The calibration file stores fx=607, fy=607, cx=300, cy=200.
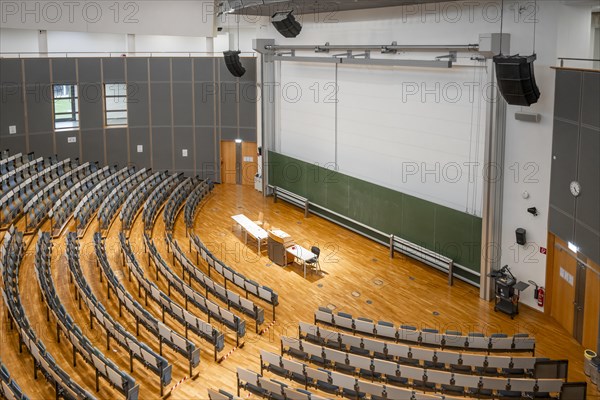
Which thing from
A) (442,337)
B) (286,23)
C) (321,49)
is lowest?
(442,337)

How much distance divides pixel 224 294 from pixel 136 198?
5587 millimetres

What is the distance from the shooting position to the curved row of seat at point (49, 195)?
1276cm

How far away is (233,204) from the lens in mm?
16141

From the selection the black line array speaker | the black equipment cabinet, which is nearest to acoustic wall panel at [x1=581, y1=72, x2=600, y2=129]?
the black line array speaker

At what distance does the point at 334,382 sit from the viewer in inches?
288

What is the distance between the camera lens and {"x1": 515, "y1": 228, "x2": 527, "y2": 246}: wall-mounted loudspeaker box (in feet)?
32.4

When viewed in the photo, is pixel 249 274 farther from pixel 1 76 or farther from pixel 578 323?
pixel 1 76

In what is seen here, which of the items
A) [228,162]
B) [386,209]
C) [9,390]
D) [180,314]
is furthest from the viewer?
[228,162]

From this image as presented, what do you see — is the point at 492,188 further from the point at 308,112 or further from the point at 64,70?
the point at 64,70

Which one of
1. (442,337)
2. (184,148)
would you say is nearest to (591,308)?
(442,337)

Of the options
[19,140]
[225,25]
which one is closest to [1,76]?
[19,140]

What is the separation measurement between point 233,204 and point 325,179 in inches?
114

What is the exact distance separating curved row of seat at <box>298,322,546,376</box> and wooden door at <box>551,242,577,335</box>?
1.92m

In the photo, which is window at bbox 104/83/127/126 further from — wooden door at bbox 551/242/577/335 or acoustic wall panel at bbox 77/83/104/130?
wooden door at bbox 551/242/577/335
